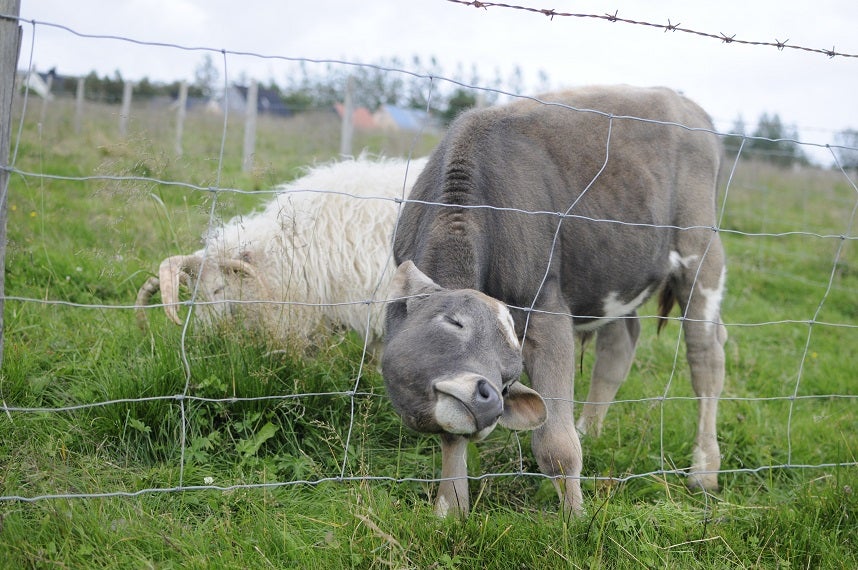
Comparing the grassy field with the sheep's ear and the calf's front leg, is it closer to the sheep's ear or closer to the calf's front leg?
the calf's front leg

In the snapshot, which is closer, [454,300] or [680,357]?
[454,300]

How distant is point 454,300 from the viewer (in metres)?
2.83

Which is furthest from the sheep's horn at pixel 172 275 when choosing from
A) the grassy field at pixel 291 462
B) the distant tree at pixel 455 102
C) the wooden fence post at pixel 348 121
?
the distant tree at pixel 455 102

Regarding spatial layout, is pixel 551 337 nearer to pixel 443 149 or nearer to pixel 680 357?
pixel 443 149

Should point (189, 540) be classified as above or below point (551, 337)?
below

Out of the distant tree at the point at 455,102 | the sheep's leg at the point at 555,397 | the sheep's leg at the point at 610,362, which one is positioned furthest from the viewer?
the distant tree at the point at 455,102

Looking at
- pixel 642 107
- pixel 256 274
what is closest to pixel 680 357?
pixel 642 107

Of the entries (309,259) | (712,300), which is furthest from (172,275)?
(712,300)

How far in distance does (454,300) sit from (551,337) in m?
0.82

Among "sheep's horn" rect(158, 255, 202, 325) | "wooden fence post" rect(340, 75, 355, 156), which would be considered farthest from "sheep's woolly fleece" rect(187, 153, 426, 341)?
"wooden fence post" rect(340, 75, 355, 156)

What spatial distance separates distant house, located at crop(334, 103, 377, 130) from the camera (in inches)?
709

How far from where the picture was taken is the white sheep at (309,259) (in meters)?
4.48

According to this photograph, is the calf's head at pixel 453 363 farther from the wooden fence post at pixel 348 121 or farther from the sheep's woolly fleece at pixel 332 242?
the wooden fence post at pixel 348 121

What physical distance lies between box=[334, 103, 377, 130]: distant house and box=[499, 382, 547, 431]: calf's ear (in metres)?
14.8
